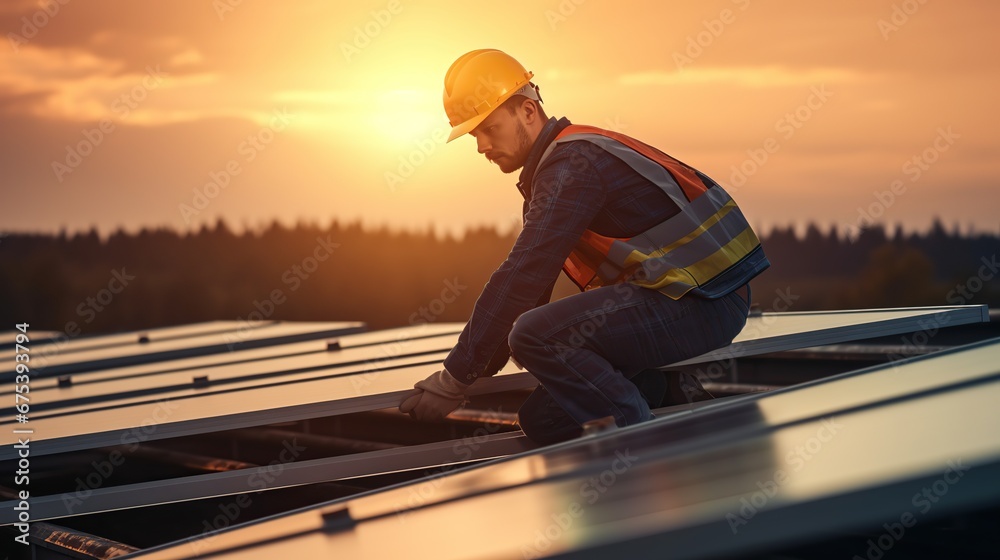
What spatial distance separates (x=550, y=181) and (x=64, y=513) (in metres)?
2.08

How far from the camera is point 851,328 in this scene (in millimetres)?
4133

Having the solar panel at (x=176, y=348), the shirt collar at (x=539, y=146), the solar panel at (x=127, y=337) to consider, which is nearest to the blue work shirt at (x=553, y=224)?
the shirt collar at (x=539, y=146)

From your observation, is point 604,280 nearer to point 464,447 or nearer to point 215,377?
point 464,447

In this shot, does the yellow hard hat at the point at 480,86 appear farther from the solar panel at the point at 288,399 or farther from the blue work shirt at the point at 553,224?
the solar panel at the point at 288,399

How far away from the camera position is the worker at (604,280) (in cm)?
354

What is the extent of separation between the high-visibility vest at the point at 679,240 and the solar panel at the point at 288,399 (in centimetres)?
42

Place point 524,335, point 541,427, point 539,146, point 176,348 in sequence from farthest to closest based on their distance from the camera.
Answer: point 176,348 → point 539,146 → point 541,427 → point 524,335

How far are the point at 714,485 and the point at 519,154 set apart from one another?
8.79 ft

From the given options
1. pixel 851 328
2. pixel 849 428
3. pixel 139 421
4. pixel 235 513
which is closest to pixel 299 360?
pixel 235 513

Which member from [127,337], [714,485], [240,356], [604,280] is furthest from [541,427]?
[127,337]

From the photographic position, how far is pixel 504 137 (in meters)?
3.88

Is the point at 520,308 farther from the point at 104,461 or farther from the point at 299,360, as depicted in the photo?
the point at 299,360

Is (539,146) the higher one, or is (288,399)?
(539,146)

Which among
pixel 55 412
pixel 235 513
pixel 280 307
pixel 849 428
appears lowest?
pixel 849 428
